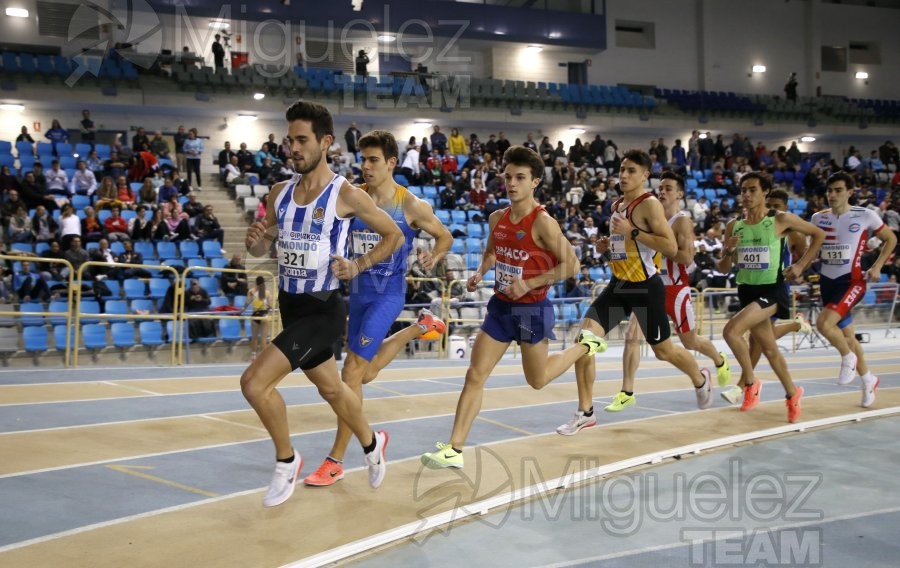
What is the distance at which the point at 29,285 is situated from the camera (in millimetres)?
13070

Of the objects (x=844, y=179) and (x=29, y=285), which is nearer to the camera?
(x=844, y=179)

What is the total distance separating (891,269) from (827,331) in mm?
16064

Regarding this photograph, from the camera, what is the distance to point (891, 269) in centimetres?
2292

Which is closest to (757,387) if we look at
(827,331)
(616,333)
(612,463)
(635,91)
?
(827,331)

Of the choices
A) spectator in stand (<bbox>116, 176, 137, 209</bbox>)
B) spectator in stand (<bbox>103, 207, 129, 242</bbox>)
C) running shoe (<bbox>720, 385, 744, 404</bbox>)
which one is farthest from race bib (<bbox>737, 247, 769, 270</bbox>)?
spectator in stand (<bbox>116, 176, 137, 209</bbox>)

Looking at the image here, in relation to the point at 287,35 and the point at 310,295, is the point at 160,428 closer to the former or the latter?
the point at 310,295

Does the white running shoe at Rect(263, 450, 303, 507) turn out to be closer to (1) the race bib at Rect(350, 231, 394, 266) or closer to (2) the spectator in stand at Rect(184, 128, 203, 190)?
(1) the race bib at Rect(350, 231, 394, 266)

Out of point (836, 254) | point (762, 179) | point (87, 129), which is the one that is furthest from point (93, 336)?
point (87, 129)

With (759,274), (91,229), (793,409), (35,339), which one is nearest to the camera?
(793,409)

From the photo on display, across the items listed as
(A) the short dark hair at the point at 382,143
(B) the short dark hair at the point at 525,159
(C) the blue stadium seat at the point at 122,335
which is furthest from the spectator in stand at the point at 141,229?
(B) the short dark hair at the point at 525,159

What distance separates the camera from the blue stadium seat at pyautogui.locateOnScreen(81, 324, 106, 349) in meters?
13.2

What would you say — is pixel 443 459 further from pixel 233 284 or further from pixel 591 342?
pixel 233 284

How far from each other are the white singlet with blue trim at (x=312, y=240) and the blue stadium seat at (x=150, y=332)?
30.9ft

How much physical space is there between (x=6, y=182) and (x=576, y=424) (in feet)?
46.9
